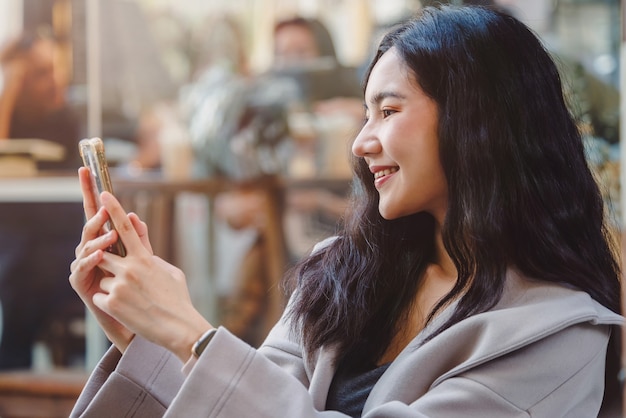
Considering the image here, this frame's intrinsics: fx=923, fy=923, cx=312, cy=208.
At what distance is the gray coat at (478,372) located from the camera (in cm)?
142

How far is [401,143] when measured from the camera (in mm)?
1618

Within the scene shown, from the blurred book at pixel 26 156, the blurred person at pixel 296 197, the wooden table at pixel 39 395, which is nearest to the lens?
the blurred person at pixel 296 197

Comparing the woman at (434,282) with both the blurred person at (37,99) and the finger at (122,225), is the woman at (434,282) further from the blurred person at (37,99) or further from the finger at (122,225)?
the blurred person at (37,99)

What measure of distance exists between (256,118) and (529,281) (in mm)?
2466

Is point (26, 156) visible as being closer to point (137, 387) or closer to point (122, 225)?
point (137, 387)

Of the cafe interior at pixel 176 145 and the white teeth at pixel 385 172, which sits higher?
the white teeth at pixel 385 172

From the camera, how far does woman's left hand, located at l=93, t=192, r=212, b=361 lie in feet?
4.65

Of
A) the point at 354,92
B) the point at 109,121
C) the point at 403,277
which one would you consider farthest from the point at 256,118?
the point at 403,277

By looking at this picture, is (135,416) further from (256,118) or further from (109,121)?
(109,121)

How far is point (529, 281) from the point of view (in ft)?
5.23

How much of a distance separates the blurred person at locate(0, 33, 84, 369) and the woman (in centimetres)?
263

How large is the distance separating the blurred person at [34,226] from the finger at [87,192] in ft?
8.93

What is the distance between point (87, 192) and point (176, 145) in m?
2.49

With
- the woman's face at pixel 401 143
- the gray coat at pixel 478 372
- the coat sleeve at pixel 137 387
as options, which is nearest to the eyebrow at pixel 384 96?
the woman's face at pixel 401 143
